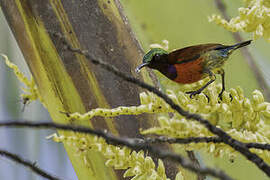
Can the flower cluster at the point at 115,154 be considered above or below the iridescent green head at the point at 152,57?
below

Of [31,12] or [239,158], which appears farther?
[239,158]

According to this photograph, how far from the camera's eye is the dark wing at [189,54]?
0.67m

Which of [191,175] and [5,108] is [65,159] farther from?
[191,175]

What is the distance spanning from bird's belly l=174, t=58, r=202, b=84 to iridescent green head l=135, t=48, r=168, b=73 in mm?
33

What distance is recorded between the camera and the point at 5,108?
3.71 ft

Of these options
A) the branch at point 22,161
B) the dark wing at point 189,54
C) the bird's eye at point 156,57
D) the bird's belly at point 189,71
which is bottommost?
the branch at point 22,161

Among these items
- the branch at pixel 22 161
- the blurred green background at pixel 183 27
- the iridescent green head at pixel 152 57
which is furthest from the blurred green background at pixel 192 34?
the branch at pixel 22 161

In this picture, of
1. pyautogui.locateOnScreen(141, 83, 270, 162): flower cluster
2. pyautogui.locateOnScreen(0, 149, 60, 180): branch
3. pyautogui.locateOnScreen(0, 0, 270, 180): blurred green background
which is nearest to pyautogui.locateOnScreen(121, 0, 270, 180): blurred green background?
pyautogui.locateOnScreen(0, 0, 270, 180): blurred green background

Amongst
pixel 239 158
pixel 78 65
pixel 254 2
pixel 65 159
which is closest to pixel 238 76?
pixel 239 158

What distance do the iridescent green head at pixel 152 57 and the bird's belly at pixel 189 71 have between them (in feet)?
0.11

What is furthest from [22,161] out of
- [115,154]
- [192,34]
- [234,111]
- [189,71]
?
[192,34]

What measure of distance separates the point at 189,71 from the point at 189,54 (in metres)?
0.03

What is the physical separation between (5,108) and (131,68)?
2.01ft

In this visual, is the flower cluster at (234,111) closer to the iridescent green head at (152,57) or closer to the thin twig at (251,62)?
the iridescent green head at (152,57)
